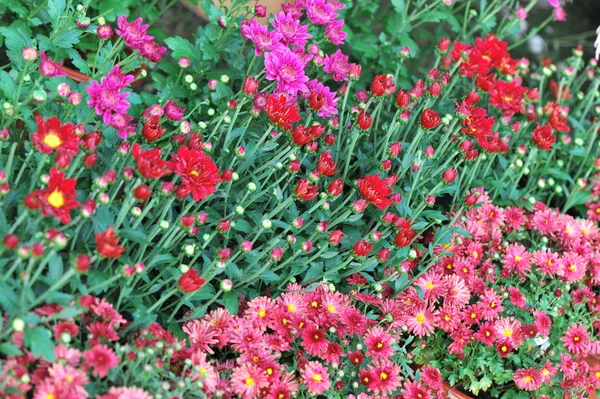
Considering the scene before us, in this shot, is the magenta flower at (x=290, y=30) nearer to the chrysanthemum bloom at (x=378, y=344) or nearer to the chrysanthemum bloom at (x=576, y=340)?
the chrysanthemum bloom at (x=378, y=344)

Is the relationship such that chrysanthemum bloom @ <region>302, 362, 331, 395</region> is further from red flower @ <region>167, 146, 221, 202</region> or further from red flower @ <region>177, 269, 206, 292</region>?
red flower @ <region>167, 146, 221, 202</region>

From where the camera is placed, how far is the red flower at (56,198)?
117cm

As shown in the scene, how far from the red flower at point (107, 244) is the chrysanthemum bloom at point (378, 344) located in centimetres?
65

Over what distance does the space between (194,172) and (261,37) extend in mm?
504

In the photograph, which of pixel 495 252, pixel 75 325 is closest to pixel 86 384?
pixel 75 325

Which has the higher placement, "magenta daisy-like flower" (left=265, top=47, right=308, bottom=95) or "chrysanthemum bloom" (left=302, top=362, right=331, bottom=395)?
"magenta daisy-like flower" (left=265, top=47, right=308, bottom=95)

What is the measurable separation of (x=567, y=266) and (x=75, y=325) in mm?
1344

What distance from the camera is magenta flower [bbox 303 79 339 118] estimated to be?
1673 mm

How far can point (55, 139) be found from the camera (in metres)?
1.26

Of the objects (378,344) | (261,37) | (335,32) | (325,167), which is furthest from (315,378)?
(335,32)

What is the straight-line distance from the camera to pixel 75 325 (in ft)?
4.11

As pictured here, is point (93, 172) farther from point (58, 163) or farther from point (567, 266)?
point (567, 266)

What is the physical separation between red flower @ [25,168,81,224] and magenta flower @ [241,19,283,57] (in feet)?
2.18

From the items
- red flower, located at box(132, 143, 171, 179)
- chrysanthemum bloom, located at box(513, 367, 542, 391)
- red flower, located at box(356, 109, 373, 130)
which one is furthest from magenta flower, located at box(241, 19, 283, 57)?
chrysanthemum bloom, located at box(513, 367, 542, 391)
